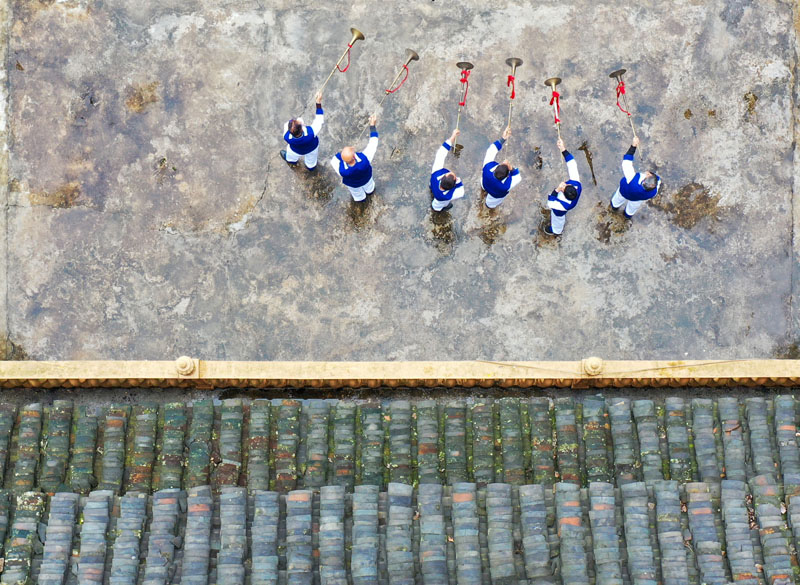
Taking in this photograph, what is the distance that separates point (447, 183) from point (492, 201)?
119cm

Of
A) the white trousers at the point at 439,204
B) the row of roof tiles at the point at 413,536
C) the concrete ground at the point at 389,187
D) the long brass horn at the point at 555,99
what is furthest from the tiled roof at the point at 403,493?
the long brass horn at the point at 555,99

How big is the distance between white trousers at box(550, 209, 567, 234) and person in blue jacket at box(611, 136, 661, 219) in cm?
79

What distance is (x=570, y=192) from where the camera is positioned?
1064cm

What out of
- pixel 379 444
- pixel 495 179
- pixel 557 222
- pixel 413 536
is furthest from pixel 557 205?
pixel 413 536

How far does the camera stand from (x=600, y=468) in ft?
25.1

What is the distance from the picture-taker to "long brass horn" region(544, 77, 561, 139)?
11.2m

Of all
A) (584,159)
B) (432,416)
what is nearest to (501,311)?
(584,159)

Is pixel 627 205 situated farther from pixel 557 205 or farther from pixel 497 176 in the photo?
pixel 497 176

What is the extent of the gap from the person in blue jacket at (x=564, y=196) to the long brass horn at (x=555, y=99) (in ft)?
1.03

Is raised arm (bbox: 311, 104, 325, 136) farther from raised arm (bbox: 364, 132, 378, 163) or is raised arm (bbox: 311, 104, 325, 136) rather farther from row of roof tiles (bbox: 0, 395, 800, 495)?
row of roof tiles (bbox: 0, 395, 800, 495)

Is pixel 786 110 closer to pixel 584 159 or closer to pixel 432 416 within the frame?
pixel 584 159

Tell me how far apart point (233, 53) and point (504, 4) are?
3.94m

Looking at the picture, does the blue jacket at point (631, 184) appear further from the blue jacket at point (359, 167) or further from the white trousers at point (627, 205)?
the blue jacket at point (359, 167)

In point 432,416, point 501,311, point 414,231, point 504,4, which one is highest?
point 504,4
